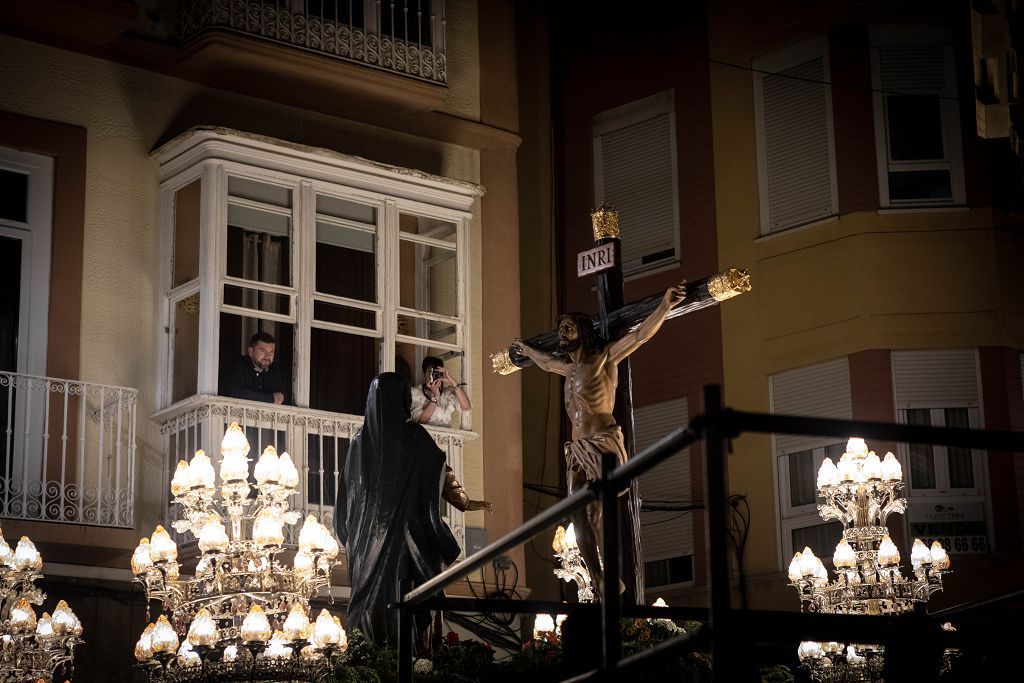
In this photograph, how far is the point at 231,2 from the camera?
1502cm

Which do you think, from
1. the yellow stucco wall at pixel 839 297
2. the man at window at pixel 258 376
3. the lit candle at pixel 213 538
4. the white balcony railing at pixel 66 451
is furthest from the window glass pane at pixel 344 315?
the lit candle at pixel 213 538

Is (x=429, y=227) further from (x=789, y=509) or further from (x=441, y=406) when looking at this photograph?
(x=789, y=509)

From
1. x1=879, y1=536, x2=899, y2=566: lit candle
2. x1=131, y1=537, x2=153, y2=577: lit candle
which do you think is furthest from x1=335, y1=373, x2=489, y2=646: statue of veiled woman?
x1=879, y1=536, x2=899, y2=566: lit candle

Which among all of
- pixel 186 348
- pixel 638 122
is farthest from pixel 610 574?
pixel 638 122

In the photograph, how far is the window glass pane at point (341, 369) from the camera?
1605cm

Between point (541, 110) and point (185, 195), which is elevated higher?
point (541, 110)

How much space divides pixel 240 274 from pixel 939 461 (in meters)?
7.30

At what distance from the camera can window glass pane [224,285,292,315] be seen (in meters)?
15.3

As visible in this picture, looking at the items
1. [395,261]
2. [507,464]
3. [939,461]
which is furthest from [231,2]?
[939,461]

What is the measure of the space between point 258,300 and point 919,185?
7.26 m

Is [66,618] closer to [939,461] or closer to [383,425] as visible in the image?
[383,425]

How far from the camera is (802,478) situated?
17.8 m

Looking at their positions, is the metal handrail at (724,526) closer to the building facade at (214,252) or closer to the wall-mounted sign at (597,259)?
the wall-mounted sign at (597,259)

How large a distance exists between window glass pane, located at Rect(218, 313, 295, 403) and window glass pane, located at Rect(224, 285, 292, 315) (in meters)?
0.13
